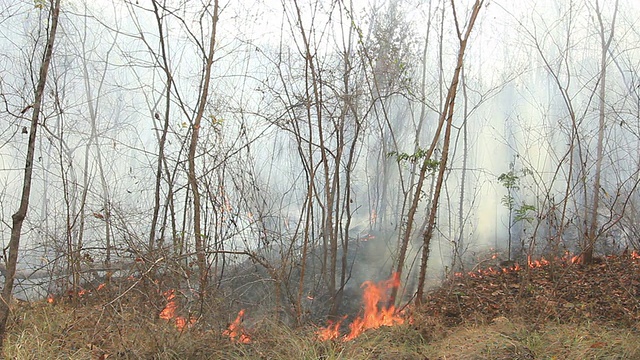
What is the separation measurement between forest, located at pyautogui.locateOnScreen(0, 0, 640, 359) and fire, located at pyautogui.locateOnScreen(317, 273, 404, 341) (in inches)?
1.2

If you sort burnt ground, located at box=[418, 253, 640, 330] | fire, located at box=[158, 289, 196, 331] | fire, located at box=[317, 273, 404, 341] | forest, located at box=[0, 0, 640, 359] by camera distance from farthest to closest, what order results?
fire, located at box=[317, 273, 404, 341]
forest, located at box=[0, 0, 640, 359]
burnt ground, located at box=[418, 253, 640, 330]
fire, located at box=[158, 289, 196, 331]

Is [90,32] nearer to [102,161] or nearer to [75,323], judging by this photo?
[102,161]

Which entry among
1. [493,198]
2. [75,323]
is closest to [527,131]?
[493,198]

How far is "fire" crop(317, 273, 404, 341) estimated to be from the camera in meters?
4.50

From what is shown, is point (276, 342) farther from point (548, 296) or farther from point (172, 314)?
point (548, 296)

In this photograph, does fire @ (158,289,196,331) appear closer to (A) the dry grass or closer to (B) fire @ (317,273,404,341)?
(A) the dry grass

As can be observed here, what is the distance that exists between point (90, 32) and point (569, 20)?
5.59m

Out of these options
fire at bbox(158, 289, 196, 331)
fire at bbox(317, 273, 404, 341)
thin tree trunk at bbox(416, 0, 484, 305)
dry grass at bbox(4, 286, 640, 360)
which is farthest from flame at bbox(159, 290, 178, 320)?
thin tree trunk at bbox(416, 0, 484, 305)

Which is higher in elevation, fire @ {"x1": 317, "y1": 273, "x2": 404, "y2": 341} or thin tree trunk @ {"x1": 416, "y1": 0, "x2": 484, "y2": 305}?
thin tree trunk @ {"x1": 416, "y1": 0, "x2": 484, "y2": 305}

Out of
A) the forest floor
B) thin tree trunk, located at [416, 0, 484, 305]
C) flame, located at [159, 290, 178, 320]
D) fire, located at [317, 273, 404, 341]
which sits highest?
thin tree trunk, located at [416, 0, 484, 305]

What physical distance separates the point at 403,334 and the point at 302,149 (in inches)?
97.6

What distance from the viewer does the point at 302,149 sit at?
18.3 feet

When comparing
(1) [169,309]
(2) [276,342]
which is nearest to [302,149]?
(1) [169,309]

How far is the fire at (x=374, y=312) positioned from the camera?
177 inches
